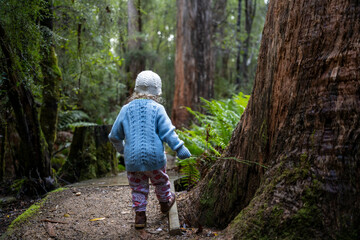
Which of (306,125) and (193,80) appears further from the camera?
(193,80)

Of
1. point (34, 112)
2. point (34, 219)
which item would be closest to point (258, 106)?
point (34, 219)

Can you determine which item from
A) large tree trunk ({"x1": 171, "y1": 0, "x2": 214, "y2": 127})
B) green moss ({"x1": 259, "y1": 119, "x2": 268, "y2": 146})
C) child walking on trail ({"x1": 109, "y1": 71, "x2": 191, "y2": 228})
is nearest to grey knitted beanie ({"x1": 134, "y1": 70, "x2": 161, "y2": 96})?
child walking on trail ({"x1": 109, "y1": 71, "x2": 191, "y2": 228})

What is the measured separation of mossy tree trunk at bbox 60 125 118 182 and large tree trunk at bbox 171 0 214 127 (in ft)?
11.2

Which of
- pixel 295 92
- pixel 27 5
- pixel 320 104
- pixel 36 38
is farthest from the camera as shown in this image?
pixel 36 38

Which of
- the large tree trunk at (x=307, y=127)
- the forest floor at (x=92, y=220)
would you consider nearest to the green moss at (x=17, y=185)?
the forest floor at (x=92, y=220)

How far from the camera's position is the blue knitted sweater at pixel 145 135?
2.84 m

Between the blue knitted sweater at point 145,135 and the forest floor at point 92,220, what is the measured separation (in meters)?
0.69

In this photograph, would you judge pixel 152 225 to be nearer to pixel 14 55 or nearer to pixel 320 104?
pixel 320 104

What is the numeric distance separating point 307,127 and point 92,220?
262 cm

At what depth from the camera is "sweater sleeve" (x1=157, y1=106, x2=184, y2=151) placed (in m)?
2.83

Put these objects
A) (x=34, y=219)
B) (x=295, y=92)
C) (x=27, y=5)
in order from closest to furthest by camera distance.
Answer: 1. (x=295, y=92)
2. (x=34, y=219)
3. (x=27, y=5)

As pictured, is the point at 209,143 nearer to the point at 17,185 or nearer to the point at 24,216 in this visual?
the point at 24,216

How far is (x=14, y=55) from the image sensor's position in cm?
376

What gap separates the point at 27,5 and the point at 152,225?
330 cm
